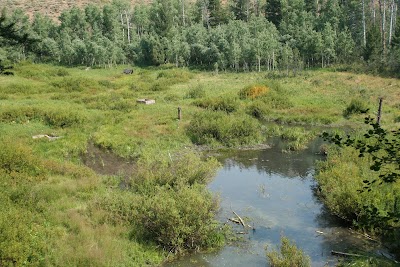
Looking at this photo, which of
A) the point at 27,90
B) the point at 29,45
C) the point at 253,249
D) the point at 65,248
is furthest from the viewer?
the point at 27,90

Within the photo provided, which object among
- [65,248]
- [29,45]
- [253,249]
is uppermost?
[29,45]

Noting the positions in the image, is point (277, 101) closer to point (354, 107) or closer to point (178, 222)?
point (354, 107)

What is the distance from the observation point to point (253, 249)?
1705 centimetres

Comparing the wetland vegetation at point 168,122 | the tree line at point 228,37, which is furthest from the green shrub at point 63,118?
the tree line at point 228,37

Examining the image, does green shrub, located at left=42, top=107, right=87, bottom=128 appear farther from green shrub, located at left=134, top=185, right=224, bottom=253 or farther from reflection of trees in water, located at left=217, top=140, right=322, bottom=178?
green shrub, located at left=134, top=185, right=224, bottom=253

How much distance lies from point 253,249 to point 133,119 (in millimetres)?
21411

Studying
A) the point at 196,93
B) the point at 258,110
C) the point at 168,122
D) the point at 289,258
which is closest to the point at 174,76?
the point at 196,93

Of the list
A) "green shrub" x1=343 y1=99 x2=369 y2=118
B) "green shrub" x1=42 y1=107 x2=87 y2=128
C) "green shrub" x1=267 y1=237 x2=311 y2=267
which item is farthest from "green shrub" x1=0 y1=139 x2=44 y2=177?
"green shrub" x1=343 y1=99 x2=369 y2=118

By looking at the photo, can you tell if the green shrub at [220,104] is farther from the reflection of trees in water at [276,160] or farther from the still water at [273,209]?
the still water at [273,209]

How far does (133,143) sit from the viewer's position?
30234 mm

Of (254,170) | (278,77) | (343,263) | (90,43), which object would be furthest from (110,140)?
(90,43)

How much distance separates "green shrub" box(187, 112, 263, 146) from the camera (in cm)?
3192

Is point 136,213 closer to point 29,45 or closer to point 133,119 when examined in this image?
point 29,45

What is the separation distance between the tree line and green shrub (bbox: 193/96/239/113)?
18.4 m
